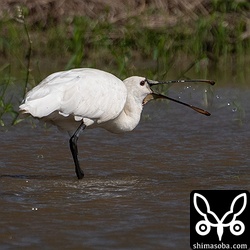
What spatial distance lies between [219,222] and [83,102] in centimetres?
173

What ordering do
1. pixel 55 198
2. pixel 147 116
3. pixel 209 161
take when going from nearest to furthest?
pixel 55 198 → pixel 209 161 → pixel 147 116

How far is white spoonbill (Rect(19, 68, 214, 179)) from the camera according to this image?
643 cm

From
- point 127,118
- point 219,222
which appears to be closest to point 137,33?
point 127,118

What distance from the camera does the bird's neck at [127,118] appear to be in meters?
6.90

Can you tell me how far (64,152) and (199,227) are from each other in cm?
252

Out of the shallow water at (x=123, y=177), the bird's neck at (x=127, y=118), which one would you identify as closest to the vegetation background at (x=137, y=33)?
the shallow water at (x=123, y=177)

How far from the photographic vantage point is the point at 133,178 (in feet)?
21.8

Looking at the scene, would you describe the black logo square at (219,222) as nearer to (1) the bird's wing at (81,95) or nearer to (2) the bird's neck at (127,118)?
(1) the bird's wing at (81,95)

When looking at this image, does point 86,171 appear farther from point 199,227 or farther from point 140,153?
point 199,227

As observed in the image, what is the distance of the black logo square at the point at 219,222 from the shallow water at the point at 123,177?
0.07 meters

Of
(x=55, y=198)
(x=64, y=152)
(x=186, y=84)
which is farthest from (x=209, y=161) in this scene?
(x=186, y=84)

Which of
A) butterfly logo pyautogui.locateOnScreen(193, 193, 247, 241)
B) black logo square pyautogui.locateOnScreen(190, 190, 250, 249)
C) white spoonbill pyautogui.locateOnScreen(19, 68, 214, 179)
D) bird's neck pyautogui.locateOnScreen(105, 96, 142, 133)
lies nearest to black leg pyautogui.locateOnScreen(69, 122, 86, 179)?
white spoonbill pyautogui.locateOnScreen(19, 68, 214, 179)

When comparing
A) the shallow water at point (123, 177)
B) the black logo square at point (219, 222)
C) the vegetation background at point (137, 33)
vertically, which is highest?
the black logo square at point (219, 222)

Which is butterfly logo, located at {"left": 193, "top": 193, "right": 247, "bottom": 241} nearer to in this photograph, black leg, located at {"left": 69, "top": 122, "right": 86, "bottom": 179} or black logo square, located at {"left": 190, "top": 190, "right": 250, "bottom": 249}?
black logo square, located at {"left": 190, "top": 190, "right": 250, "bottom": 249}
